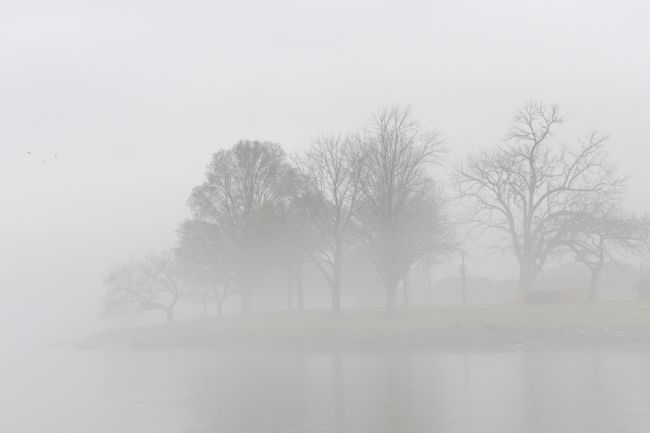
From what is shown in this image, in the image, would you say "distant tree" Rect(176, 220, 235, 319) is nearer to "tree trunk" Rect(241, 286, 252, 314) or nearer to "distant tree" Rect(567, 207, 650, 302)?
"tree trunk" Rect(241, 286, 252, 314)

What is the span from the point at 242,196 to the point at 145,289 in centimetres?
→ 1706

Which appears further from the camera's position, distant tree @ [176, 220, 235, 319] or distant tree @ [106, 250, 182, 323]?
distant tree @ [106, 250, 182, 323]

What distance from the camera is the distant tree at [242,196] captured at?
58938 millimetres

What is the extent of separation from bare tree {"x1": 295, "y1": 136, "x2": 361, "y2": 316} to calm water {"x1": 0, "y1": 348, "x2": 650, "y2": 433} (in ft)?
55.8

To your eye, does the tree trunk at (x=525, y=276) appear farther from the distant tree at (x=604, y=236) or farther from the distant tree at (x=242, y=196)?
the distant tree at (x=242, y=196)

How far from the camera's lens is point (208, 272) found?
209 feet

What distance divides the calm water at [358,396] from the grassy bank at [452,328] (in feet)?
15.6

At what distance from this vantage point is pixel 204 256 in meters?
61.1

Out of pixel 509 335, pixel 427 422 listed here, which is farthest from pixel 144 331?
pixel 427 422

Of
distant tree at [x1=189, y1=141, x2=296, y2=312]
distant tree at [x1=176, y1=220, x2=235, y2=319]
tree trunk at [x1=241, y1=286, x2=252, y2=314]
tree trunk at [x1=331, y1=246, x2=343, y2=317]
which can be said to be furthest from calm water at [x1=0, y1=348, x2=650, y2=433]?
tree trunk at [x1=241, y1=286, x2=252, y2=314]

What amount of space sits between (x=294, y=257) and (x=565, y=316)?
2502cm

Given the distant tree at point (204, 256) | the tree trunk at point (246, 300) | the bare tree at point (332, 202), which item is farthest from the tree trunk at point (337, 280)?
the tree trunk at point (246, 300)

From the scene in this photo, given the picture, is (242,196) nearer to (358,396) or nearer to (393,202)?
(393,202)

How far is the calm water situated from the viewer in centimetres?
1473
